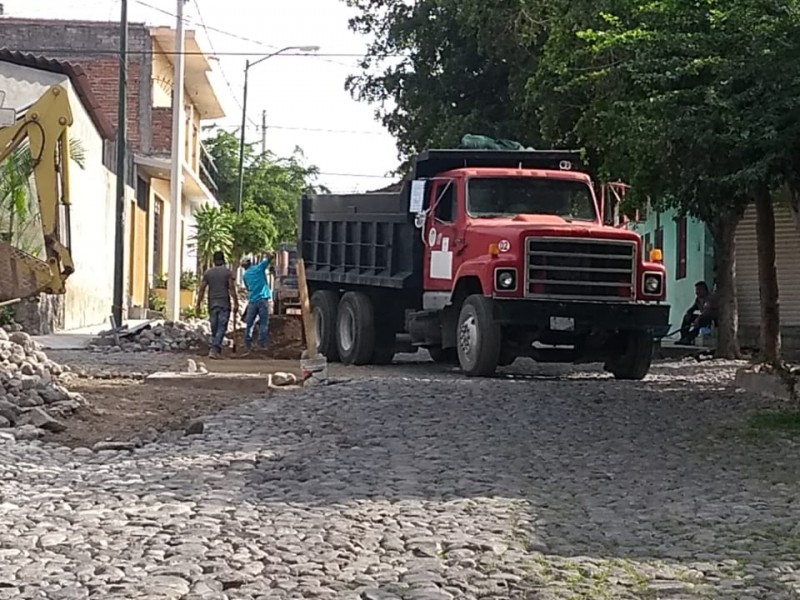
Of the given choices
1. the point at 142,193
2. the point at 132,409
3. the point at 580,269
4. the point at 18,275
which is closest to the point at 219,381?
the point at 132,409

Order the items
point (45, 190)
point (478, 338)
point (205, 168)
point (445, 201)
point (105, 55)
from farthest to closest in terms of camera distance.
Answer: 1. point (205, 168)
2. point (105, 55)
3. point (445, 201)
4. point (478, 338)
5. point (45, 190)

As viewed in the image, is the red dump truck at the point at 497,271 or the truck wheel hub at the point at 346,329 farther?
the truck wheel hub at the point at 346,329

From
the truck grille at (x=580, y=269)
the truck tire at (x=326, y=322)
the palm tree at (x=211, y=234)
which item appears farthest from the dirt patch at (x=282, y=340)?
the palm tree at (x=211, y=234)

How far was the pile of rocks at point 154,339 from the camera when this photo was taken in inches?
937

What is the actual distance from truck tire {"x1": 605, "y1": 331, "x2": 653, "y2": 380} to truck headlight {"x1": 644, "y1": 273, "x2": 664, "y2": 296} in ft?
1.74

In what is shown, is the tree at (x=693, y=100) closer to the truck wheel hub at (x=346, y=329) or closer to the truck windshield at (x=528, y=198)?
the truck windshield at (x=528, y=198)

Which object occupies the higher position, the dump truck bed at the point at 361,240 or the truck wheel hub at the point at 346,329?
the dump truck bed at the point at 361,240

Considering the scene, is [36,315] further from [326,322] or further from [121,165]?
[326,322]

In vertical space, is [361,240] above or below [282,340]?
above

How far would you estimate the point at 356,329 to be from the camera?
20.3 meters

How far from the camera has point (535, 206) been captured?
1806 centimetres

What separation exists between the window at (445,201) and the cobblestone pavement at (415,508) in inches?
192

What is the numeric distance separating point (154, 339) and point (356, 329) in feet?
18.0

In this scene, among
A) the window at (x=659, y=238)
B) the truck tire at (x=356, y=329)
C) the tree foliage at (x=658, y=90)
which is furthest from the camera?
the window at (x=659, y=238)
